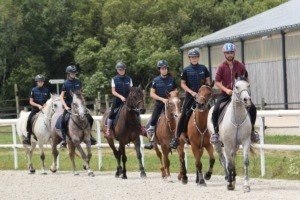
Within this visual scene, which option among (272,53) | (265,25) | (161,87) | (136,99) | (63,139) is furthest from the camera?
(265,25)

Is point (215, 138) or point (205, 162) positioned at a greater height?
point (215, 138)

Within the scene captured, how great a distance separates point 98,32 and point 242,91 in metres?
59.3

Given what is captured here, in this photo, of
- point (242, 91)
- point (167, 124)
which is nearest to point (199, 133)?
point (167, 124)

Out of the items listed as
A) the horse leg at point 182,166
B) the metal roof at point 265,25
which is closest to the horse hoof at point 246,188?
the horse leg at point 182,166

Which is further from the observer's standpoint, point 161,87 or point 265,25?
point 265,25

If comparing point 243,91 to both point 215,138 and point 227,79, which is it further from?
point 215,138

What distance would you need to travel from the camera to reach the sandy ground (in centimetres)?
1455

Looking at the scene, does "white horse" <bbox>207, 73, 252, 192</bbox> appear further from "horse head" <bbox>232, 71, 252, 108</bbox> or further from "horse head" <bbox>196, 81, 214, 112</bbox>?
"horse head" <bbox>196, 81, 214, 112</bbox>

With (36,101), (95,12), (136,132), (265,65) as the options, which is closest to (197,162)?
(136,132)

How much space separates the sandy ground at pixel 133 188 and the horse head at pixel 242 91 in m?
1.74

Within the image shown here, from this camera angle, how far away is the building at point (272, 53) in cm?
3969

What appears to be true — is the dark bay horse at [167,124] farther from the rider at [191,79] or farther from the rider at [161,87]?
the rider at [191,79]

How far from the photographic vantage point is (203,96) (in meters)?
16.2

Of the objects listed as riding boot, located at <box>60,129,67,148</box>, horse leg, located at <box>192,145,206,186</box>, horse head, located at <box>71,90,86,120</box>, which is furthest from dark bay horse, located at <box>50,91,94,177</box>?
horse leg, located at <box>192,145,206,186</box>
